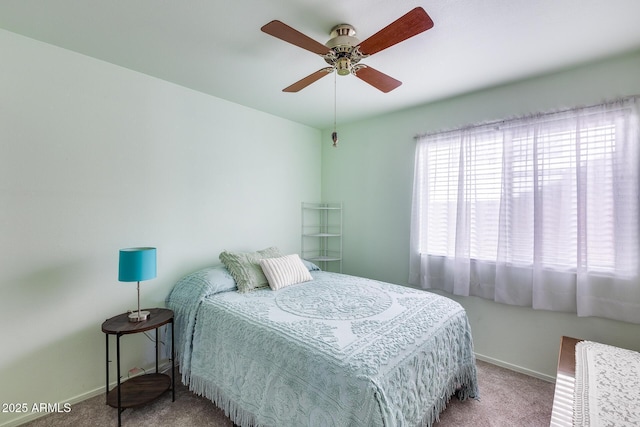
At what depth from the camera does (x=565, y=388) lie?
4.86ft

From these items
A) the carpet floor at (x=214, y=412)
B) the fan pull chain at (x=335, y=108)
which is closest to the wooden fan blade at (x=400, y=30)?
the fan pull chain at (x=335, y=108)

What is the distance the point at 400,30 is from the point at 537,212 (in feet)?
6.51

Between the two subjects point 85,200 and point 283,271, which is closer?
point 85,200

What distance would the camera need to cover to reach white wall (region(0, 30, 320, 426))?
1899 mm

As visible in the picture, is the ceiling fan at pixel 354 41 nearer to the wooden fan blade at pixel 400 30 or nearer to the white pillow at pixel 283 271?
the wooden fan blade at pixel 400 30

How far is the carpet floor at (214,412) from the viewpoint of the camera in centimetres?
190

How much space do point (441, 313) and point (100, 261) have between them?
8.63ft

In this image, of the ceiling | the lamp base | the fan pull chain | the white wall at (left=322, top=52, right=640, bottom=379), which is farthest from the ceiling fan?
the lamp base

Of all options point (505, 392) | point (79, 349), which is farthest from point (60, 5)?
point (505, 392)

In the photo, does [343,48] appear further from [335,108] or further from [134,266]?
[134,266]

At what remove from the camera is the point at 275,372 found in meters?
1.54

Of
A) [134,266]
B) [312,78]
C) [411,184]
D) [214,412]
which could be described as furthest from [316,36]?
[214,412]

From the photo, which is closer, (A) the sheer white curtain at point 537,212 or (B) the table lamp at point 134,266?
(B) the table lamp at point 134,266

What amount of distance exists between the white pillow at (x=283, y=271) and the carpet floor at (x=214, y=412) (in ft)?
3.36
